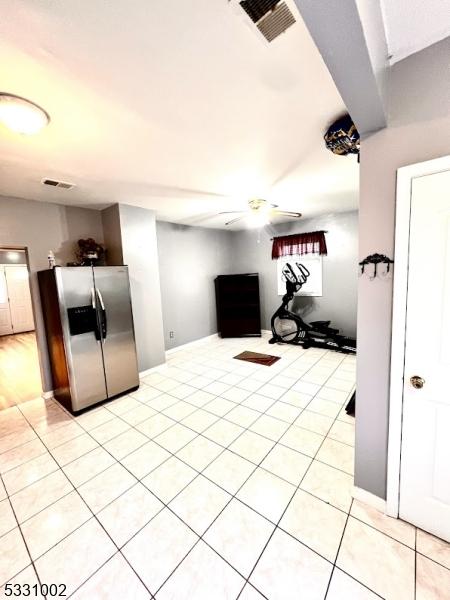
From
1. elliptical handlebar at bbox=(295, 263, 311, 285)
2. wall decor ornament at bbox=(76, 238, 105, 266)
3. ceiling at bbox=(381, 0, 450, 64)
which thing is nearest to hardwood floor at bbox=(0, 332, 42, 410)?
wall decor ornament at bbox=(76, 238, 105, 266)

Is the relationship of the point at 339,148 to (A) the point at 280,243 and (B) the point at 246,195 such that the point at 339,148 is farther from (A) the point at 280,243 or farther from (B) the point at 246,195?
(A) the point at 280,243

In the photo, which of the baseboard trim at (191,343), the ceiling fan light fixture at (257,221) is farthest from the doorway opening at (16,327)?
the ceiling fan light fixture at (257,221)

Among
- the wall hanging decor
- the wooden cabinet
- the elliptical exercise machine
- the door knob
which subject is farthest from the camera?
the wooden cabinet

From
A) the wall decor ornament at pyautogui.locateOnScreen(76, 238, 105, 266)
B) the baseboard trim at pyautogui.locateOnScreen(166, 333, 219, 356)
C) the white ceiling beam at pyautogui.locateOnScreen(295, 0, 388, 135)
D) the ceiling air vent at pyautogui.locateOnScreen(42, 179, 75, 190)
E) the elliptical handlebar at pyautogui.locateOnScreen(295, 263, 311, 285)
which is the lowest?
the baseboard trim at pyautogui.locateOnScreen(166, 333, 219, 356)

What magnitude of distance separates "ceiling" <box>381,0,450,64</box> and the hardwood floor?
488 cm

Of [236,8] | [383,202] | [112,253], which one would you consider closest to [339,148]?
[383,202]

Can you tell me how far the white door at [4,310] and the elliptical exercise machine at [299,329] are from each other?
311 inches

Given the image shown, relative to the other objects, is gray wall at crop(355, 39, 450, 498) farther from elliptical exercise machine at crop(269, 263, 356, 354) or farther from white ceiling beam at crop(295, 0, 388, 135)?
elliptical exercise machine at crop(269, 263, 356, 354)

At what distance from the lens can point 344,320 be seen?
491 cm

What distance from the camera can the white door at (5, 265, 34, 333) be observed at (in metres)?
7.49

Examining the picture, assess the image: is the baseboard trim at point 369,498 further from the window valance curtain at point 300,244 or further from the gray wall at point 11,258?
the gray wall at point 11,258

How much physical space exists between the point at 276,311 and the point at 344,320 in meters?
1.40

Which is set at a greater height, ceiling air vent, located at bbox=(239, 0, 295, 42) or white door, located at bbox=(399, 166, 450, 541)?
ceiling air vent, located at bbox=(239, 0, 295, 42)

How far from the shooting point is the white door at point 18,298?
749 cm
